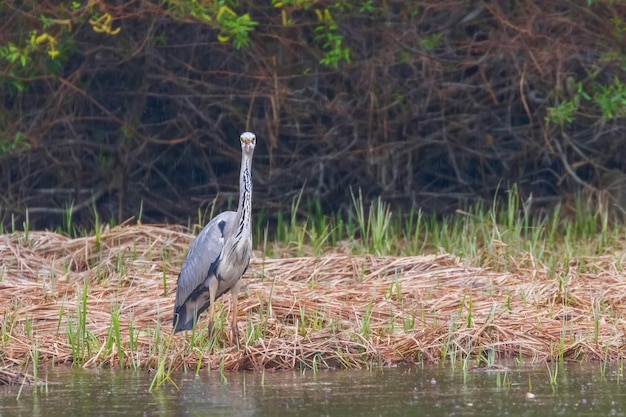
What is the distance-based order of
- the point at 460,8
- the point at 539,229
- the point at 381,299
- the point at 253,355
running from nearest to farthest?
1. the point at 253,355
2. the point at 381,299
3. the point at 539,229
4. the point at 460,8

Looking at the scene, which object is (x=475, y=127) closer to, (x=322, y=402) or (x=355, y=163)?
(x=355, y=163)

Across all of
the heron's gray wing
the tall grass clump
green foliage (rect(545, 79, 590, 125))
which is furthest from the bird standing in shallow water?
green foliage (rect(545, 79, 590, 125))

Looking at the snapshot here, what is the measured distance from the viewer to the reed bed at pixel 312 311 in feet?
22.5

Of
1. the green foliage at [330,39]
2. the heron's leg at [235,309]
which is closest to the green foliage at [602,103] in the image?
A: the green foliage at [330,39]

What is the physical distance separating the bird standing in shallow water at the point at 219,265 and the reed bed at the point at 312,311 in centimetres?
16

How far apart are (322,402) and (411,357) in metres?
1.35

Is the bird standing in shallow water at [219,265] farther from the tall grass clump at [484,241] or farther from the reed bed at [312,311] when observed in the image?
the tall grass clump at [484,241]

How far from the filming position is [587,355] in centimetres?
686

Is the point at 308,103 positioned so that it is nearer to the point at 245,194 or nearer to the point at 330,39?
the point at 330,39

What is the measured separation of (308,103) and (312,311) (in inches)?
216

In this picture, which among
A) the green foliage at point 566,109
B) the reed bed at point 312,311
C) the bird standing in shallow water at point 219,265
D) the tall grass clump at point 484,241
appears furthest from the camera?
the green foliage at point 566,109

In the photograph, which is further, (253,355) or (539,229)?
(539,229)

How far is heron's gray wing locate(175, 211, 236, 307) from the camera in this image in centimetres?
761

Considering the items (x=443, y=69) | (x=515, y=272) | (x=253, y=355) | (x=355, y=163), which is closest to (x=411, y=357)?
(x=253, y=355)
